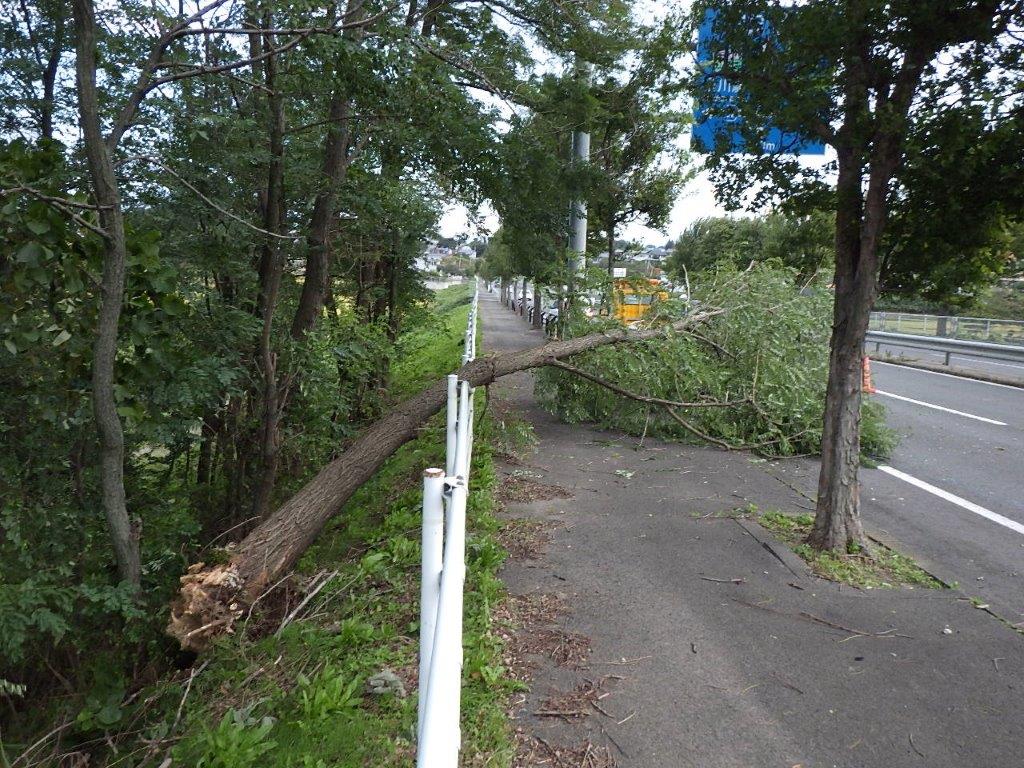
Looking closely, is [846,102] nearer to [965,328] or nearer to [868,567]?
[868,567]

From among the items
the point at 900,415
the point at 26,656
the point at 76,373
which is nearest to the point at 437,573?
the point at 76,373

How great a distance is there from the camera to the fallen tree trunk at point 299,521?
4500mm

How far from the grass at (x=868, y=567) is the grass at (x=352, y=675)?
223 cm

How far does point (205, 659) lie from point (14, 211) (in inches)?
107

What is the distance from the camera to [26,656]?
15.3 ft

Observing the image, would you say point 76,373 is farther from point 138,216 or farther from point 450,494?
point 450,494

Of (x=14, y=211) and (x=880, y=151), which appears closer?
(x=14, y=211)

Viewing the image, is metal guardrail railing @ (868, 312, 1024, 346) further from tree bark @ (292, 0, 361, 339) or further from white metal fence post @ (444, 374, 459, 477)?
white metal fence post @ (444, 374, 459, 477)

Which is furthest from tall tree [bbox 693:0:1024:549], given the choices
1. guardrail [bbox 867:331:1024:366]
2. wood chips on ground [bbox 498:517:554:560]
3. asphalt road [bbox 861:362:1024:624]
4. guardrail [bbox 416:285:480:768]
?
guardrail [bbox 867:331:1024:366]

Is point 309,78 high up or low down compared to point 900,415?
up

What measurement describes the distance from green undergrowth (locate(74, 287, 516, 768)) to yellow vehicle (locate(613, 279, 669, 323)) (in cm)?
423

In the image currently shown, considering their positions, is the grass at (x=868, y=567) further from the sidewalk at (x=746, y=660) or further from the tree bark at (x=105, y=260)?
the tree bark at (x=105, y=260)

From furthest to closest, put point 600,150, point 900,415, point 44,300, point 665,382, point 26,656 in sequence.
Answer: point 600,150, point 900,415, point 665,382, point 26,656, point 44,300

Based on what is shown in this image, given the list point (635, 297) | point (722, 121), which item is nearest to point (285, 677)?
point (722, 121)
